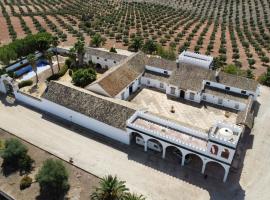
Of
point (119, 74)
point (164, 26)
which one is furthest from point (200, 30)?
point (119, 74)

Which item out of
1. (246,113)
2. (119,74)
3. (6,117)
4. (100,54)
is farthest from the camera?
(100,54)

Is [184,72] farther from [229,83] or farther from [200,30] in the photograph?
[200,30]

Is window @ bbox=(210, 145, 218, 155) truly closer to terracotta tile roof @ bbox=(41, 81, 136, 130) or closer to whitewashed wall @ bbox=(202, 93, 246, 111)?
terracotta tile roof @ bbox=(41, 81, 136, 130)

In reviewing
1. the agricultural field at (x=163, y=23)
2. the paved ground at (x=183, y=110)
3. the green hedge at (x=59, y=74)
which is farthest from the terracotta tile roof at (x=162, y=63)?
the green hedge at (x=59, y=74)

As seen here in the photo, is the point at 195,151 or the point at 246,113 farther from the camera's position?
the point at 246,113

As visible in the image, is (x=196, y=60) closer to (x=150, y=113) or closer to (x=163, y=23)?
(x=150, y=113)

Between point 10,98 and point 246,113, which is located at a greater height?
point 246,113

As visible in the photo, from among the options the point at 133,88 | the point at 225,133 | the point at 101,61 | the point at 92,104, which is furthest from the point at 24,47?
the point at 225,133
